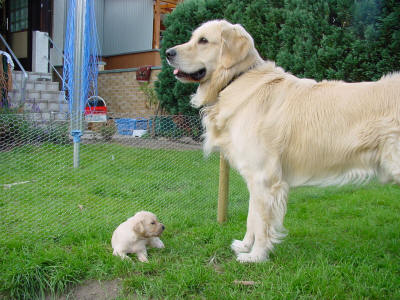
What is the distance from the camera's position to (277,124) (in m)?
2.55

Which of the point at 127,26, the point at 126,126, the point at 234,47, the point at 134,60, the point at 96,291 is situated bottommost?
the point at 96,291

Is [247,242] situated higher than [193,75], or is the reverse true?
[193,75]

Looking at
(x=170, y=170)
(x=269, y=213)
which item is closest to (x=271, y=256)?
(x=269, y=213)

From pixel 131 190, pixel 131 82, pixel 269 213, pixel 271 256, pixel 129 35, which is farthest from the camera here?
pixel 129 35

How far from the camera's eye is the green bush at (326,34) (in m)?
5.04

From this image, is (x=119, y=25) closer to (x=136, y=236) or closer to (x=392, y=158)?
(x=136, y=236)

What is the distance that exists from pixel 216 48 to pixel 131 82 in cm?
891

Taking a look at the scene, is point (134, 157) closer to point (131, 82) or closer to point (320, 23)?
point (320, 23)

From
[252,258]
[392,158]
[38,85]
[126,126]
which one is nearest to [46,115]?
[38,85]

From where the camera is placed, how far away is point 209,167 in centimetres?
573

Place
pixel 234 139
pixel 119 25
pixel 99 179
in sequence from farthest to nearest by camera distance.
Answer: pixel 119 25 → pixel 99 179 → pixel 234 139

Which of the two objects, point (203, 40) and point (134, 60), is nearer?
point (203, 40)

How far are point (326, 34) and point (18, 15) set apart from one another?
11711 millimetres

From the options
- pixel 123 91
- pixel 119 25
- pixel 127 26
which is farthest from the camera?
pixel 119 25
